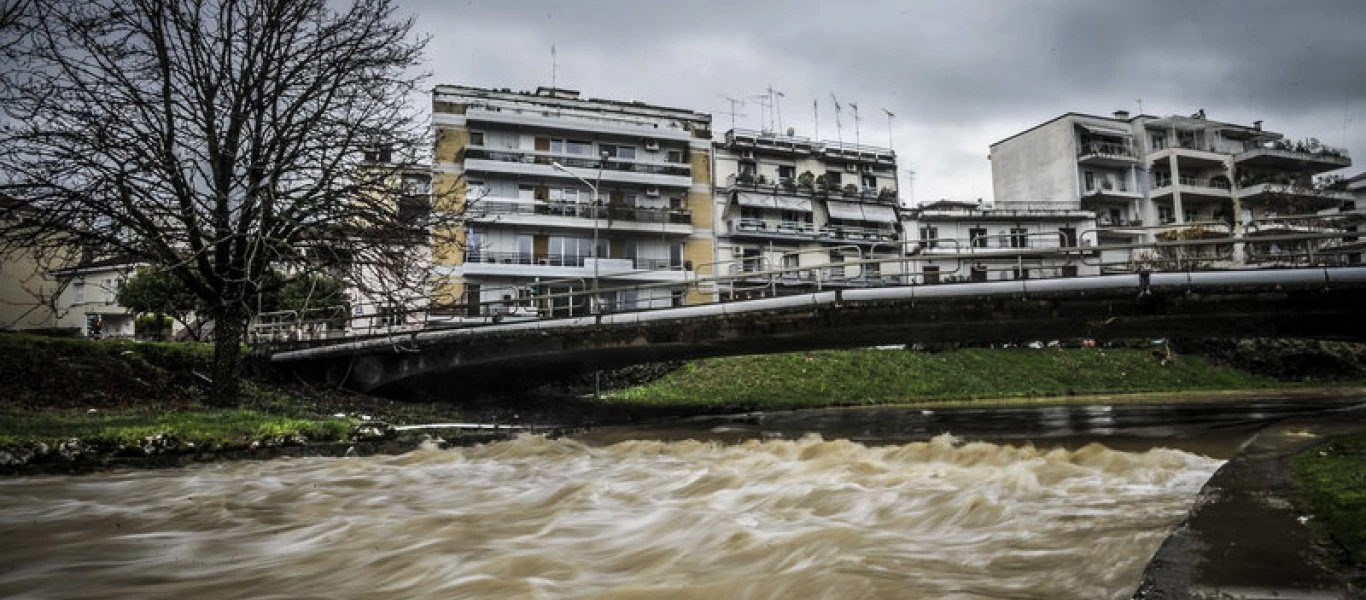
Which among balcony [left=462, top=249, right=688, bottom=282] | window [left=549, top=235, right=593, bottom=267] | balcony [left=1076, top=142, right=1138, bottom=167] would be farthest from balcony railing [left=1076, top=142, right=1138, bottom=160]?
window [left=549, top=235, right=593, bottom=267]

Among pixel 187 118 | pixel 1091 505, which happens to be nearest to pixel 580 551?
pixel 1091 505

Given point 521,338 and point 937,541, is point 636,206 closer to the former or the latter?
point 521,338

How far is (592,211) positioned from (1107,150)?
3992 centimetres

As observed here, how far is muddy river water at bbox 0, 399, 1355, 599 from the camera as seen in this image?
4.29 m

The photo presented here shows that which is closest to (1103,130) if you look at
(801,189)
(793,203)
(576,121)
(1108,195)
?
(1108,195)

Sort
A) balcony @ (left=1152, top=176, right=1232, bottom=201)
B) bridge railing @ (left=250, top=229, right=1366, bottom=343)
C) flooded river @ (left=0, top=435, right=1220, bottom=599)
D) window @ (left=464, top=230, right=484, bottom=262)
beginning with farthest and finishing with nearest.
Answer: balcony @ (left=1152, top=176, right=1232, bottom=201) < window @ (left=464, top=230, right=484, bottom=262) < bridge railing @ (left=250, top=229, right=1366, bottom=343) < flooded river @ (left=0, top=435, right=1220, bottom=599)

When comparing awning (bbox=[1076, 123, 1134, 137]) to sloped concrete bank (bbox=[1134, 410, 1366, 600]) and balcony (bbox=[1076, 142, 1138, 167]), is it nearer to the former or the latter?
balcony (bbox=[1076, 142, 1138, 167])

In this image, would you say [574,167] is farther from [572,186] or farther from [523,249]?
[523,249]

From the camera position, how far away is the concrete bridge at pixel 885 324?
55.0 ft

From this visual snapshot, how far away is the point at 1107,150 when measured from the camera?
56.4 meters

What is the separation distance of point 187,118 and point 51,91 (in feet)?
6.49

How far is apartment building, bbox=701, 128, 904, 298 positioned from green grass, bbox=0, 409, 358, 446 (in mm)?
37767

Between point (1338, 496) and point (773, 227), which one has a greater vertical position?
point (773, 227)

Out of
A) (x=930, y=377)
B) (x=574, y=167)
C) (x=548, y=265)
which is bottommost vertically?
(x=930, y=377)
